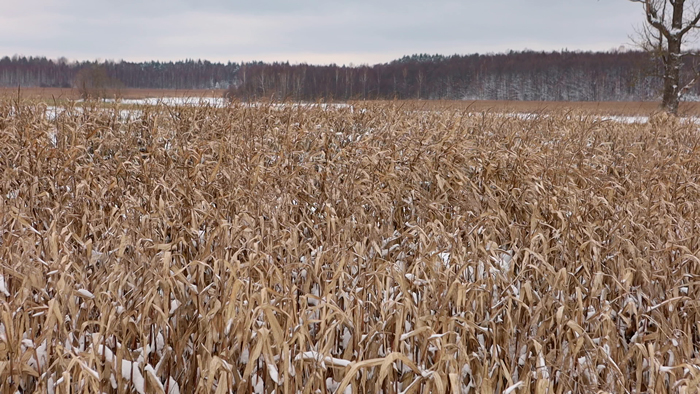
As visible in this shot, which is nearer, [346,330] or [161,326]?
[161,326]

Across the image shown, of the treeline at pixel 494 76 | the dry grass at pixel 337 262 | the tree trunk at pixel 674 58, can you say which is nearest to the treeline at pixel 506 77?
the treeline at pixel 494 76

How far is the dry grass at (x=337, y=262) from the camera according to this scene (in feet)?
8.69

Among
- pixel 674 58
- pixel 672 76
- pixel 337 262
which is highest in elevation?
pixel 674 58

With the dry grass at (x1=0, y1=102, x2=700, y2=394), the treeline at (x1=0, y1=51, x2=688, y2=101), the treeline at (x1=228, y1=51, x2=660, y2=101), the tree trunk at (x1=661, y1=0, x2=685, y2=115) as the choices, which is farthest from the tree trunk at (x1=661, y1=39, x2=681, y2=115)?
the treeline at (x1=228, y1=51, x2=660, y2=101)

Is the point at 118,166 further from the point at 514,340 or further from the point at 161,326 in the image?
the point at 514,340

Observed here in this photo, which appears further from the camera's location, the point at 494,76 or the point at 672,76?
the point at 494,76

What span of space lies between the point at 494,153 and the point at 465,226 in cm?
175

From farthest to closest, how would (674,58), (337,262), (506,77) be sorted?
1. (506,77)
2. (674,58)
3. (337,262)

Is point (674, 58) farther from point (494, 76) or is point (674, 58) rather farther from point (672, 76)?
point (494, 76)

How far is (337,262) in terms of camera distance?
350cm

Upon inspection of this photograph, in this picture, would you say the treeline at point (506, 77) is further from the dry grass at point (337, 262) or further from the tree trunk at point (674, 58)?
the dry grass at point (337, 262)

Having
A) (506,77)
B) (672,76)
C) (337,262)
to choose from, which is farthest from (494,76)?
(337,262)

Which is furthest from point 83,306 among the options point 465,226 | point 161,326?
point 465,226

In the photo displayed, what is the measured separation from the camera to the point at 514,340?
3.08m
